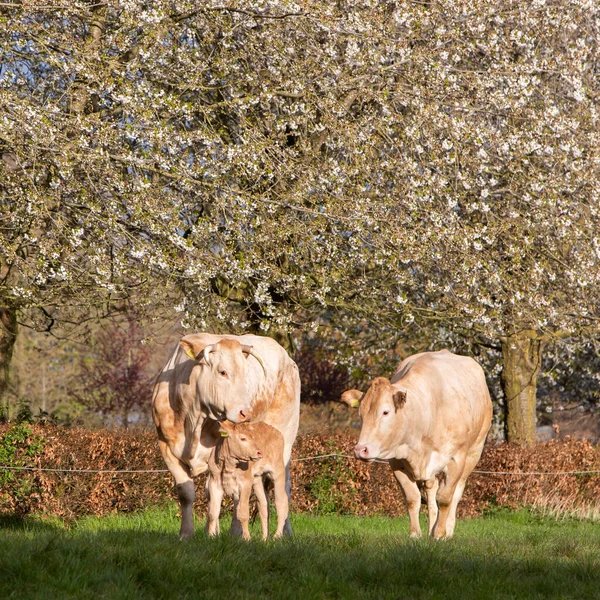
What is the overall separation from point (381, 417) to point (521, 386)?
30.9ft

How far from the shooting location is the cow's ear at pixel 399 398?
9.23m

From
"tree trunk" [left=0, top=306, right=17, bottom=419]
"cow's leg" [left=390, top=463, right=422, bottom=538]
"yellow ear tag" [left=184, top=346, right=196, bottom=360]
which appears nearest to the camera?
"yellow ear tag" [left=184, top=346, right=196, bottom=360]

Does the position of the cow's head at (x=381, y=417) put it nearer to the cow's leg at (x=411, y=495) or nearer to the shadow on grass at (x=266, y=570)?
the cow's leg at (x=411, y=495)

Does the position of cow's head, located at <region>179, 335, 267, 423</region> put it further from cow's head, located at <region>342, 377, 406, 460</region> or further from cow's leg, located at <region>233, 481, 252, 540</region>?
cow's head, located at <region>342, 377, 406, 460</region>

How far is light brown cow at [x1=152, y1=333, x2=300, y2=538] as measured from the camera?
331 inches

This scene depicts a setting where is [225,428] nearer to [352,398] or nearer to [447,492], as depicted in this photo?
[352,398]

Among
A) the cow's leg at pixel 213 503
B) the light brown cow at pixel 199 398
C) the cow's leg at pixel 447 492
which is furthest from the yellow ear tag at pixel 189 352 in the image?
the cow's leg at pixel 447 492

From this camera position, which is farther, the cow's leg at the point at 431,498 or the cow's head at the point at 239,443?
the cow's leg at the point at 431,498

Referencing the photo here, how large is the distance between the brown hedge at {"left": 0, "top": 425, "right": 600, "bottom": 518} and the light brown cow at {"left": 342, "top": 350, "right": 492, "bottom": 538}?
4120mm

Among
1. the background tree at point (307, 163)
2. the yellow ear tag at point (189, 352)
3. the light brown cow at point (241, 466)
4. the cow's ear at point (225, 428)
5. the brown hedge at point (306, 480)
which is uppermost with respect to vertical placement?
the background tree at point (307, 163)

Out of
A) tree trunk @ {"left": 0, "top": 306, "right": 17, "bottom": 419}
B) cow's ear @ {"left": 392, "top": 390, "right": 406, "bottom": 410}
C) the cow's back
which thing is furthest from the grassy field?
tree trunk @ {"left": 0, "top": 306, "right": 17, "bottom": 419}

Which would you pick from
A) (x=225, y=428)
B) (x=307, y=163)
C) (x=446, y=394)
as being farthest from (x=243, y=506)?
(x=307, y=163)

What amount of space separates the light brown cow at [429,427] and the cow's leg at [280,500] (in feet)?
2.67

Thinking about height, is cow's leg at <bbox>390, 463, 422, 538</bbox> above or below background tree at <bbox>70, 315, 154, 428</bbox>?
below
